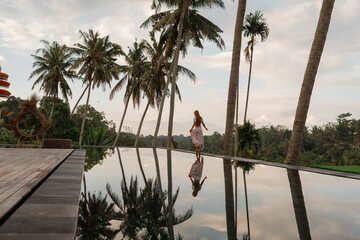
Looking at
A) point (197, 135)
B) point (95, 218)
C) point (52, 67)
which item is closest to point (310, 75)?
point (197, 135)

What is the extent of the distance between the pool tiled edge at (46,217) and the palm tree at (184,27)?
12871mm

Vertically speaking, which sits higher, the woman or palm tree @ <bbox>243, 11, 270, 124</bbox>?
palm tree @ <bbox>243, 11, 270, 124</bbox>

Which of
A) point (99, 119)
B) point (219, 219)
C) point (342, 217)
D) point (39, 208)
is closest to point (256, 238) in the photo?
point (219, 219)

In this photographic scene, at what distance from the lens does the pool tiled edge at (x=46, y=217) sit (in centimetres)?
173

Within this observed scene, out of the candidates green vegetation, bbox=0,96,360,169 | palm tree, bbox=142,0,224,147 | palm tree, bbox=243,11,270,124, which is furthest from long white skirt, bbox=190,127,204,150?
palm tree, bbox=243,11,270,124

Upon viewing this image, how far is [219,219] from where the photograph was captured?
223 centimetres

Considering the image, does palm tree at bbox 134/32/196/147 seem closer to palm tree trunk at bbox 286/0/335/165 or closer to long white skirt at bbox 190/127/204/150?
long white skirt at bbox 190/127/204/150

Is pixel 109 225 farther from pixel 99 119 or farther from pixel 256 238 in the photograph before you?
pixel 99 119

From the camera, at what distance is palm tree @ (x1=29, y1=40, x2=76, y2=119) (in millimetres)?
29891

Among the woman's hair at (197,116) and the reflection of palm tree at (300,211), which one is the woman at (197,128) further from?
the reflection of palm tree at (300,211)

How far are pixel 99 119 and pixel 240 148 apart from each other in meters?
32.7

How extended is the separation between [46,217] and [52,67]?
31.7 m

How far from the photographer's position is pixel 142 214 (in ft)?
7.54

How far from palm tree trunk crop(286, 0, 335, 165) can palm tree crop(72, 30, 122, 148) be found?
1959 cm
